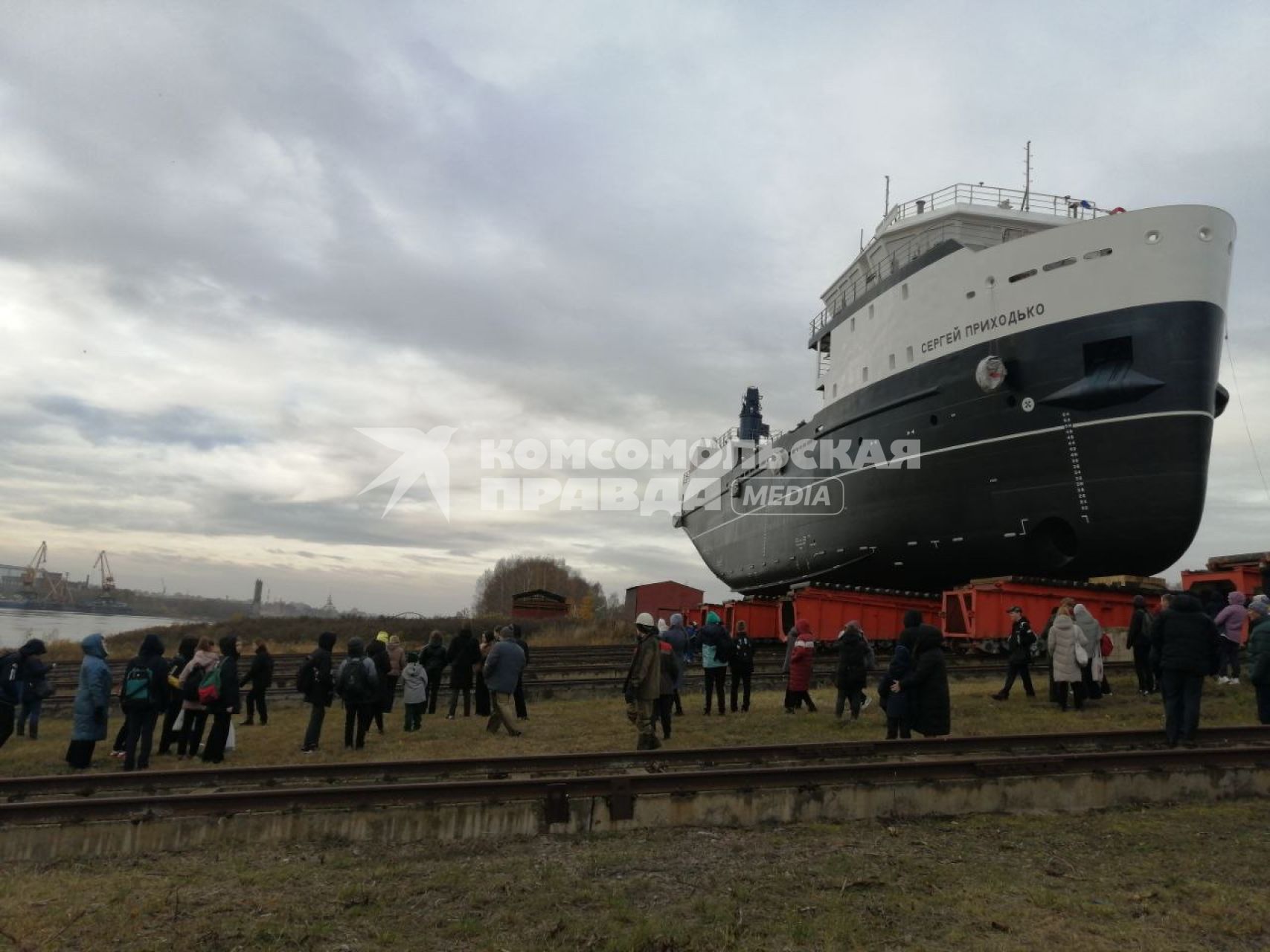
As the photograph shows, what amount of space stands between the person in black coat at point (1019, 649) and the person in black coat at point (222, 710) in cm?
1062

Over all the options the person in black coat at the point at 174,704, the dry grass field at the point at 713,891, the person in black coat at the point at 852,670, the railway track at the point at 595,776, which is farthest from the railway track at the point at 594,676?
the dry grass field at the point at 713,891

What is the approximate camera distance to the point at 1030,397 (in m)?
16.5

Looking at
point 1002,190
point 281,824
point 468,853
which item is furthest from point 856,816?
point 1002,190

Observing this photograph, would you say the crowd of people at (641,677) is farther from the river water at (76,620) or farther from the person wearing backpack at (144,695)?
the river water at (76,620)

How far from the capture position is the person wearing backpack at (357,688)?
32.0 ft

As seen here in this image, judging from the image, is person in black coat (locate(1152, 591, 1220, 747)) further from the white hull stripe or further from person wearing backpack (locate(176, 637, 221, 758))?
person wearing backpack (locate(176, 637, 221, 758))

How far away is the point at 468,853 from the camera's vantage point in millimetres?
5438

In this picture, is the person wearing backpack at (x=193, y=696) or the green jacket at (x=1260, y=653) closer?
the green jacket at (x=1260, y=653)

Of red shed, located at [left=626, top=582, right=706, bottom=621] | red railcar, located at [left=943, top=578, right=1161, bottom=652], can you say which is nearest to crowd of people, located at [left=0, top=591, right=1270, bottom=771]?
red railcar, located at [left=943, top=578, right=1161, bottom=652]

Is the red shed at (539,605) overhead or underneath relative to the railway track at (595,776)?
overhead

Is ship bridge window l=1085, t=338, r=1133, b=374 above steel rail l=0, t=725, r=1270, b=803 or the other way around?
above

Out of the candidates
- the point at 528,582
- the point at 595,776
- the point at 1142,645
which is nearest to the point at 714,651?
the point at 595,776

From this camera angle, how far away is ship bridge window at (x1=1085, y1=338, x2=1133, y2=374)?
15.7 metres

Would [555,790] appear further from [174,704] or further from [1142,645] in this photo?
[1142,645]
